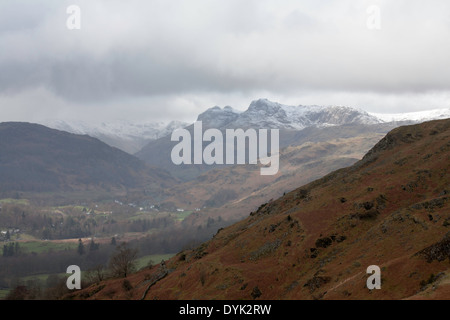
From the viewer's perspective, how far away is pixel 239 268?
96750 mm

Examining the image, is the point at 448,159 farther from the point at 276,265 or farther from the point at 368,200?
the point at 276,265

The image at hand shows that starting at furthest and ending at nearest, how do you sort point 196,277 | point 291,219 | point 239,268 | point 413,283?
point 291,219
point 196,277
point 239,268
point 413,283

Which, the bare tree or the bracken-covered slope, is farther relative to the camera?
the bare tree

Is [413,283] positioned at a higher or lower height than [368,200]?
lower

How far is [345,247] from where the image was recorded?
291ft

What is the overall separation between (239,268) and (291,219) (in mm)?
25084

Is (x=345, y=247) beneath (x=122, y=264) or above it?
above

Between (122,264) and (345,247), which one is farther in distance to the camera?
(122,264)

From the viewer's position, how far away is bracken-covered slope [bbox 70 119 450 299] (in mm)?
64375

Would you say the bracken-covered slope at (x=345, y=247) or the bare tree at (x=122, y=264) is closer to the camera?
the bracken-covered slope at (x=345, y=247)

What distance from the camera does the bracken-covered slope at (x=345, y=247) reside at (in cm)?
6438

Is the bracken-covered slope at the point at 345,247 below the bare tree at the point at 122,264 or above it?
above

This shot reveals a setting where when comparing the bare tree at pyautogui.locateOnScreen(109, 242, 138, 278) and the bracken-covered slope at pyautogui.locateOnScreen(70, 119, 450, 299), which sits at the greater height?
the bracken-covered slope at pyautogui.locateOnScreen(70, 119, 450, 299)
